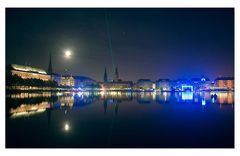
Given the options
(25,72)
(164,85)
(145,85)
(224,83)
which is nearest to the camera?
(25,72)

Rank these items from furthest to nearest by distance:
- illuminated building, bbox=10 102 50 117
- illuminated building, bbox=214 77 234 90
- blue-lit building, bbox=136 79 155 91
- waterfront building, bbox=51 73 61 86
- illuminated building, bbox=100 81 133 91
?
illuminated building, bbox=100 81 133 91 → blue-lit building, bbox=136 79 155 91 → illuminated building, bbox=214 77 234 90 → waterfront building, bbox=51 73 61 86 → illuminated building, bbox=10 102 50 117

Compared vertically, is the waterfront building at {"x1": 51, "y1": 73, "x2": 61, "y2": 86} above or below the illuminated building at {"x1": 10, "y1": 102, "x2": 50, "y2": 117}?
above

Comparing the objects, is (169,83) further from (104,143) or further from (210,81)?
(104,143)

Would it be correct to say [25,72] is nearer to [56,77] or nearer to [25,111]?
[56,77]

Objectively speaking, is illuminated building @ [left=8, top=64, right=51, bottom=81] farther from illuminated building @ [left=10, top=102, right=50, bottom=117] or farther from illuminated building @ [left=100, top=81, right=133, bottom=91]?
illuminated building @ [left=100, top=81, right=133, bottom=91]

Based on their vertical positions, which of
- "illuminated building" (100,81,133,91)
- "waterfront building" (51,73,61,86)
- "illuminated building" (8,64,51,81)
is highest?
"illuminated building" (8,64,51,81)

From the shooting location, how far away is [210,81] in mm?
162875

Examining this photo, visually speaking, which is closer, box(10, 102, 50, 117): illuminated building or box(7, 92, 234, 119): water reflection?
box(10, 102, 50, 117): illuminated building

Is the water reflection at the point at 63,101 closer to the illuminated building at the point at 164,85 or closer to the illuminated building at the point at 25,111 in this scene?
the illuminated building at the point at 25,111

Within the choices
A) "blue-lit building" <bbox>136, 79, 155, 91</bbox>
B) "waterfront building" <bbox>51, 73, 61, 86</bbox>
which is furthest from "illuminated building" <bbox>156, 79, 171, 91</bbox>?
"waterfront building" <bbox>51, 73, 61, 86</bbox>

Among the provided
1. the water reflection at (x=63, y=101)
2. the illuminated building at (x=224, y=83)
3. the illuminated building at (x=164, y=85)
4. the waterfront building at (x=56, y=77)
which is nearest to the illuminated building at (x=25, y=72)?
the waterfront building at (x=56, y=77)

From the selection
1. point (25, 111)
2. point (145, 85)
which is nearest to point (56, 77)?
point (145, 85)

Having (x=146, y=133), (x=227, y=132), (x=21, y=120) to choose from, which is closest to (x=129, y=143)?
(x=146, y=133)

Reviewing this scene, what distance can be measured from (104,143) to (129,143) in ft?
3.33
